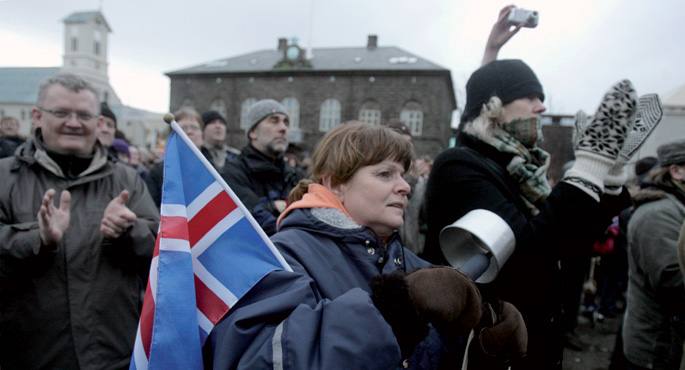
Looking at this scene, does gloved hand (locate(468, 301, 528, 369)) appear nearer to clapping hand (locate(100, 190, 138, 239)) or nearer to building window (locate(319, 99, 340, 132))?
clapping hand (locate(100, 190, 138, 239))

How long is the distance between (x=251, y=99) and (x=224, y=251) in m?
36.3

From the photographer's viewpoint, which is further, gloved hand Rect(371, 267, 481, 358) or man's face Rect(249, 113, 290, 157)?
man's face Rect(249, 113, 290, 157)

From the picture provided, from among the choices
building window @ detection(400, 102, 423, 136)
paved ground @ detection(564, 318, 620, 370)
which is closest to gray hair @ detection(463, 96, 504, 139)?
paved ground @ detection(564, 318, 620, 370)

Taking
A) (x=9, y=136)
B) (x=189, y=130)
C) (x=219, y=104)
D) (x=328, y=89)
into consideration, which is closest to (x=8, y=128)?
(x=9, y=136)

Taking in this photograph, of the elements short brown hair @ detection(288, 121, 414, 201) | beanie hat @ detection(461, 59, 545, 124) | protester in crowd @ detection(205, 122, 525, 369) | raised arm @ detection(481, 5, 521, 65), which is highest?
raised arm @ detection(481, 5, 521, 65)

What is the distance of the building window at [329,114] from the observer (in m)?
34.3

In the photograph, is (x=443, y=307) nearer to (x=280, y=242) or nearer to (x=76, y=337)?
(x=280, y=242)

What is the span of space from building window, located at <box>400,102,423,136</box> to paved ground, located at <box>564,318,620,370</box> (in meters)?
25.7

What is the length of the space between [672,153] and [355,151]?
233 centimetres

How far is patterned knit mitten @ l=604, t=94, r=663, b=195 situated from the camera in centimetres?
192

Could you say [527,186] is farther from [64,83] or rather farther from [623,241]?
[623,241]

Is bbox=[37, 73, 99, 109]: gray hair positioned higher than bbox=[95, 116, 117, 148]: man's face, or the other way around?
bbox=[37, 73, 99, 109]: gray hair

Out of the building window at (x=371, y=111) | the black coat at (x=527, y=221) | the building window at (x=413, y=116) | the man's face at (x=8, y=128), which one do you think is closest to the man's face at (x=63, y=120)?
the black coat at (x=527, y=221)

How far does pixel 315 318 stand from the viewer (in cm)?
107
